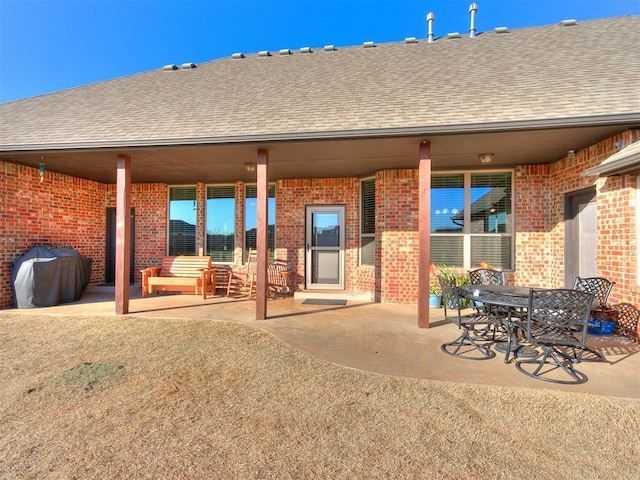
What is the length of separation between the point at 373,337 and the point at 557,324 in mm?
2157

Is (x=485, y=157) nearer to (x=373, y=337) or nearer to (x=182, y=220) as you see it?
(x=373, y=337)

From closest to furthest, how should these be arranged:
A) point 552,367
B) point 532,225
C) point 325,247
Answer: point 552,367
point 532,225
point 325,247

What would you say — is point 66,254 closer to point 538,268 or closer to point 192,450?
point 192,450

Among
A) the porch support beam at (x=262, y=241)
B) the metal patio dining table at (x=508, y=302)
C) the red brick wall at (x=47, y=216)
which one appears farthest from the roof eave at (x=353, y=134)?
the metal patio dining table at (x=508, y=302)

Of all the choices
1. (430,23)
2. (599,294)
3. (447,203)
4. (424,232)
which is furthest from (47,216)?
(599,294)

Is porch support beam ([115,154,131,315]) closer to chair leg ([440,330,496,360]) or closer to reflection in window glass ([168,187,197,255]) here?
reflection in window glass ([168,187,197,255])

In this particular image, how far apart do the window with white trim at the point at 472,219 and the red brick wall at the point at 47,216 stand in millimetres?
8559

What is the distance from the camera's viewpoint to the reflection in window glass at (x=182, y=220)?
8.72 metres

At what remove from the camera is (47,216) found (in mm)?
7086

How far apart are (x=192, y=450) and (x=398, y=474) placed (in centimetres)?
135

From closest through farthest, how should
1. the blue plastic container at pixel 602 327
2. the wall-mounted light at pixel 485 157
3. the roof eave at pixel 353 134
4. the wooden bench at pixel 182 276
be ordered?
the roof eave at pixel 353 134 < the blue plastic container at pixel 602 327 < the wall-mounted light at pixel 485 157 < the wooden bench at pixel 182 276

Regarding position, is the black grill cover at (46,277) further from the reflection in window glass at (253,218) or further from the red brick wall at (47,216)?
the reflection in window glass at (253,218)

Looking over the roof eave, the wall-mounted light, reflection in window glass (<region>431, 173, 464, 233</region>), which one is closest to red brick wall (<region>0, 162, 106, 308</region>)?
the roof eave

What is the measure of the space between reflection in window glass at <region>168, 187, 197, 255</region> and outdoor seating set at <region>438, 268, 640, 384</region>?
681 cm
